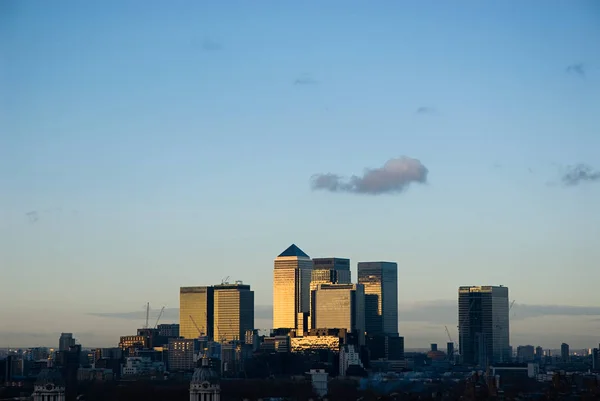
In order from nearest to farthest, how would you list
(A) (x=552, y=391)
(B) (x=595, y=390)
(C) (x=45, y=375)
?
1. (C) (x=45, y=375)
2. (B) (x=595, y=390)
3. (A) (x=552, y=391)

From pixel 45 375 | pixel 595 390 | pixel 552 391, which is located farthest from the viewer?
pixel 552 391

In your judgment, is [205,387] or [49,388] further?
[205,387]

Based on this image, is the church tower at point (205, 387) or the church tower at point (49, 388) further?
the church tower at point (205, 387)

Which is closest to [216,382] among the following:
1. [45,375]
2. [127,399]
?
[45,375]

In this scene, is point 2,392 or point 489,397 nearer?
point 489,397

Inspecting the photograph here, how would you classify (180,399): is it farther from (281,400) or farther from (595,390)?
(595,390)

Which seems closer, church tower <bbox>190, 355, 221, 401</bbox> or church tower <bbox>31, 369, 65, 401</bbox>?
church tower <bbox>31, 369, 65, 401</bbox>
